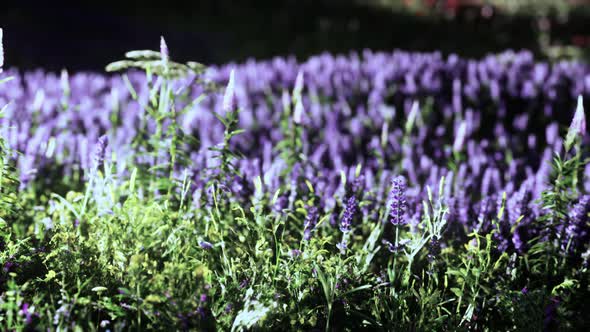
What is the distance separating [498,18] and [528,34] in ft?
2.50

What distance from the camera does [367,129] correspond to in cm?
536

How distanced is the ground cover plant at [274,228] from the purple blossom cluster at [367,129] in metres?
0.02

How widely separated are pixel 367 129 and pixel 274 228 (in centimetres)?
287

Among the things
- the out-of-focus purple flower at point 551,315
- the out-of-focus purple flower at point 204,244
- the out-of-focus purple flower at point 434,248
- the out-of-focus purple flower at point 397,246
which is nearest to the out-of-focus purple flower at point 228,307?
the out-of-focus purple flower at point 204,244

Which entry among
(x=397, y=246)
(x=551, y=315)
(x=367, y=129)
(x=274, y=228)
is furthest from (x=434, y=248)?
(x=367, y=129)

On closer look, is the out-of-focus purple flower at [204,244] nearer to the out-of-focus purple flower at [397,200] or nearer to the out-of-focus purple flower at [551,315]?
the out-of-focus purple flower at [397,200]

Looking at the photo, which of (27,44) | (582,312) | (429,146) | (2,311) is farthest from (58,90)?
(27,44)

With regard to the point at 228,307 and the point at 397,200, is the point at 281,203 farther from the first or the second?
the point at 228,307

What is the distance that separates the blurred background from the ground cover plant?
18.0ft

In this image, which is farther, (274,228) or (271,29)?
(271,29)

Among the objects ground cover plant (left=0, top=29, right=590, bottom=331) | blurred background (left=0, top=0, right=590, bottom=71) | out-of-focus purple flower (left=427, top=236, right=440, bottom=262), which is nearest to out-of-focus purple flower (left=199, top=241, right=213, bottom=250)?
ground cover plant (left=0, top=29, right=590, bottom=331)

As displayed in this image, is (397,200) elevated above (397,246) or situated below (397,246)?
above

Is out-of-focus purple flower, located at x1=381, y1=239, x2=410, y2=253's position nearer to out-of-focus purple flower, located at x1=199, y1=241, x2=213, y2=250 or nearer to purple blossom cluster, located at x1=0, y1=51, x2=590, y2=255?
purple blossom cluster, located at x1=0, y1=51, x2=590, y2=255

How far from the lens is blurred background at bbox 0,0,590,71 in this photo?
10.5m
